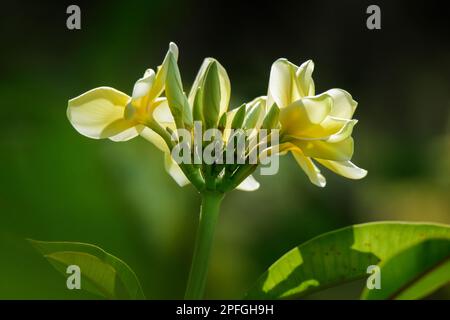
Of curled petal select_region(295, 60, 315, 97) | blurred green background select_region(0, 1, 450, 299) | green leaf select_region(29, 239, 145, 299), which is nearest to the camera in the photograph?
green leaf select_region(29, 239, 145, 299)

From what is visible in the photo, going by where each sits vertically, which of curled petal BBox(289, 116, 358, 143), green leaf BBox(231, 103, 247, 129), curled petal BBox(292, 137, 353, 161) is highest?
green leaf BBox(231, 103, 247, 129)

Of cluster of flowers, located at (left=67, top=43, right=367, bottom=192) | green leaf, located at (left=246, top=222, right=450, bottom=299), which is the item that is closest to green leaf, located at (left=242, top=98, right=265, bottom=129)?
cluster of flowers, located at (left=67, top=43, right=367, bottom=192)

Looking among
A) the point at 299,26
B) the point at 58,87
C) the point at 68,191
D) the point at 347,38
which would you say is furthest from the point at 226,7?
the point at 68,191

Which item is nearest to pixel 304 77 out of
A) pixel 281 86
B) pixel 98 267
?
pixel 281 86

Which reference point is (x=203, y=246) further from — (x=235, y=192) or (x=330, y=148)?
(x=235, y=192)

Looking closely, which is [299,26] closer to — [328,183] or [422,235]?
[328,183]

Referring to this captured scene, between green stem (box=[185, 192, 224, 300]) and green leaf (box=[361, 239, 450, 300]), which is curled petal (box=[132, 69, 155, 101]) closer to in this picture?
green stem (box=[185, 192, 224, 300])
